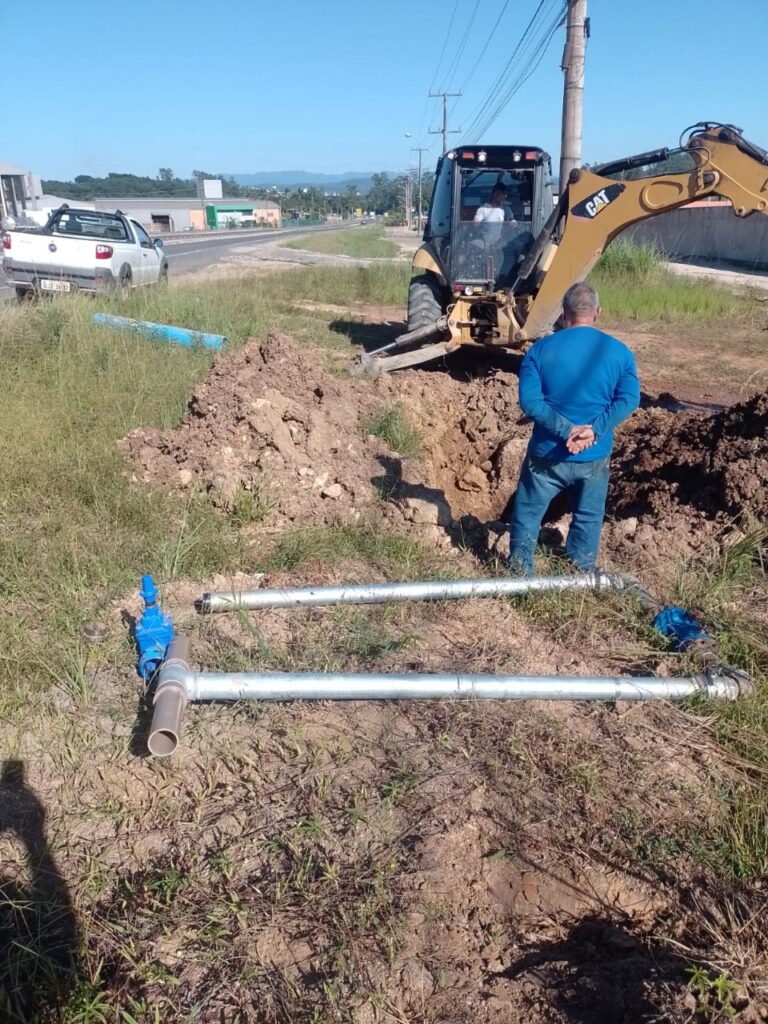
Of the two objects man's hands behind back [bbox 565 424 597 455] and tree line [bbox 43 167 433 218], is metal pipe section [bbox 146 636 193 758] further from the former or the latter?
tree line [bbox 43 167 433 218]

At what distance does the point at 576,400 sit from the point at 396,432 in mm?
2940

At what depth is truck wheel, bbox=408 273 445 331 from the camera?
999 cm

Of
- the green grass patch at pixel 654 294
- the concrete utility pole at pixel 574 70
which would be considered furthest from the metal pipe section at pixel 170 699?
the green grass patch at pixel 654 294

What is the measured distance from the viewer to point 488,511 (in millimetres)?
6492

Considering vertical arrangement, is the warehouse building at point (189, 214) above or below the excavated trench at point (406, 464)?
above

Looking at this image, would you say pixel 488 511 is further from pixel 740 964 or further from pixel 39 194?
pixel 39 194

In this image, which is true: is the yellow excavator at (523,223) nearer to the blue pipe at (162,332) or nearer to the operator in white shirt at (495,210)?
the operator in white shirt at (495,210)

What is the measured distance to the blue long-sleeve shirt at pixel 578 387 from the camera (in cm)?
412

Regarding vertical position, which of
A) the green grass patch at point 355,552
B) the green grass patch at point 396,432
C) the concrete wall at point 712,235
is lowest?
the green grass patch at point 355,552

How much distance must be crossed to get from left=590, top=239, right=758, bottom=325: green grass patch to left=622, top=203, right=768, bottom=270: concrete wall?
10513mm

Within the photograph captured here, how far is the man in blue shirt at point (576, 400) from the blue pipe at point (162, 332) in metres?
6.08

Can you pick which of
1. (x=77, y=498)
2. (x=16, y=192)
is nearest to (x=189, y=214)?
(x=16, y=192)

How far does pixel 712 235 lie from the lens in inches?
1325

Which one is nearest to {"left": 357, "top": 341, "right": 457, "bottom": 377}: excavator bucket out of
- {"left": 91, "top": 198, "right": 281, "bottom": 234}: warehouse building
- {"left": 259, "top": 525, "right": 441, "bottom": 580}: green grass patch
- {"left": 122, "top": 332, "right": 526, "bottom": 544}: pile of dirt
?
{"left": 122, "top": 332, "right": 526, "bottom": 544}: pile of dirt
